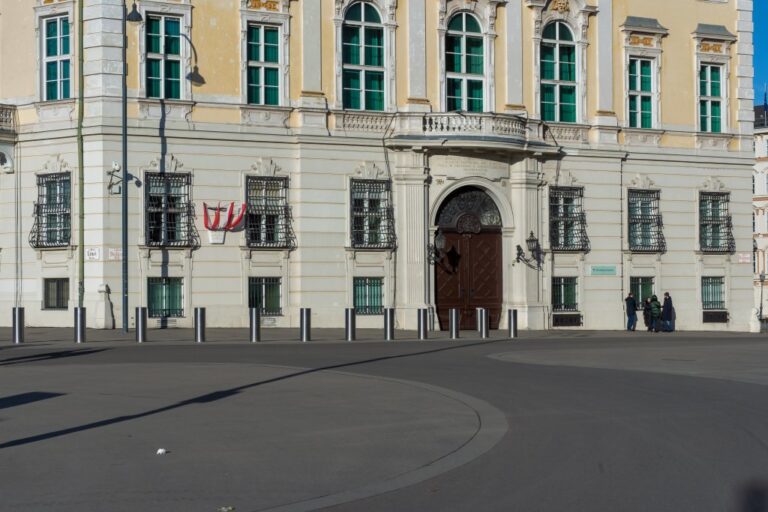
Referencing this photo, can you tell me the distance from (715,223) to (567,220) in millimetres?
6974

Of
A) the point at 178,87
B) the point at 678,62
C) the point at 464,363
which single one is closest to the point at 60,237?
the point at 178,87

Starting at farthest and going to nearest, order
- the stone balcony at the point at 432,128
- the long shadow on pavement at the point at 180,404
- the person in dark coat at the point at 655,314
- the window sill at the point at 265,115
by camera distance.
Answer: the person in dark coat at the point at 655,314, the stone balcony at the point at 432,128, the window sill at the point at 265,115, the long shadow on pavement at the point at 180,404

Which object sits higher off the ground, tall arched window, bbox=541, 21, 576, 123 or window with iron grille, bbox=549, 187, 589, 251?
tall arched window, bbox=541, 21, 576, 123

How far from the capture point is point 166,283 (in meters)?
35.0

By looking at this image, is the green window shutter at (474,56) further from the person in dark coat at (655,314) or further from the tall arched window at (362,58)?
the person in dark coat at (655,314)

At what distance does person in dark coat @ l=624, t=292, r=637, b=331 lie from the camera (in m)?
41.0

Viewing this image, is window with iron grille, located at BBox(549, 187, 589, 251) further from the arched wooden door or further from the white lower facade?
the arched wooden door

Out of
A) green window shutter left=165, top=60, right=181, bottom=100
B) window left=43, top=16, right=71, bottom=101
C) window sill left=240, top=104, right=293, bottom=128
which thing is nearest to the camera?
window left=43, top=16, right=71, bottom=101

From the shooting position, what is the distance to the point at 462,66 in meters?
39.5

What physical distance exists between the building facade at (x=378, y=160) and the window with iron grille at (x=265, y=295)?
2.6 inches

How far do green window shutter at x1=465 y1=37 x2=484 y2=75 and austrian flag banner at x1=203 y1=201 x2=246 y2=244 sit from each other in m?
9.44

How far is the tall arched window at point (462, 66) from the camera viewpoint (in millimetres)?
39344

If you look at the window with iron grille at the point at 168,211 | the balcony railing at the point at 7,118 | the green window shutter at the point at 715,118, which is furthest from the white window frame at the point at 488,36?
the balcony railing at the point at 7,118

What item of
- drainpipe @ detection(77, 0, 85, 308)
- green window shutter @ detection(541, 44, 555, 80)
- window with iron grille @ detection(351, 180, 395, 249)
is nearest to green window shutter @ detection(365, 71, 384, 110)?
window with iron grille @ detection(351, 180, 395, 249)
